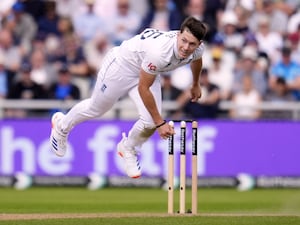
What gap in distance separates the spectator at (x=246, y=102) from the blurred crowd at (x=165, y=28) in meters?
0.02

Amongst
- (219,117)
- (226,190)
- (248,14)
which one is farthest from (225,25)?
(226,190)

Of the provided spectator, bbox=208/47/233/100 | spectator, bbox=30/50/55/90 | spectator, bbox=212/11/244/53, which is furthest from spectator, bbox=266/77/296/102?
spectator, bbox=30/50/55/90

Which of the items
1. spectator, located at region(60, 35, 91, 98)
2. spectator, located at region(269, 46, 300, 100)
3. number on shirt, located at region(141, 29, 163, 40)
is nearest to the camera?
number on shirt, located at region(141, 29, 163, 40)

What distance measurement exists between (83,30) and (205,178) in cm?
397

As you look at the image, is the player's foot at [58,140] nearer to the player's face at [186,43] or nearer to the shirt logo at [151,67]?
the shirt logo at [151,67]

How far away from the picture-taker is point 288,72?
1906 centimetres

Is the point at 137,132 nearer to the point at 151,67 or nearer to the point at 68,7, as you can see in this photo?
the point at 151,67

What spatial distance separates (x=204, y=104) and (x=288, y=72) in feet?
6.25

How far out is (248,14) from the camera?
795 inches

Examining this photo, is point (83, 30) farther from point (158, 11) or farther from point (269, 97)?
point (269, 97)

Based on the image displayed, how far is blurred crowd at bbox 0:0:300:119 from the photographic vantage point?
18453mm

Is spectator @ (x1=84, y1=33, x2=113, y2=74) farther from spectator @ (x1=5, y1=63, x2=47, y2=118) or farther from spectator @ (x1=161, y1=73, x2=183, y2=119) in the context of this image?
spectator @ (x1=161, y1=73, x2=183, y2=119)

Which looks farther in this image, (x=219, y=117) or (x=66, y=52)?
(x=66, y=52)

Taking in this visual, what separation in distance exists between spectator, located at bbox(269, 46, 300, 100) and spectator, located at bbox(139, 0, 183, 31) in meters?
1.98
